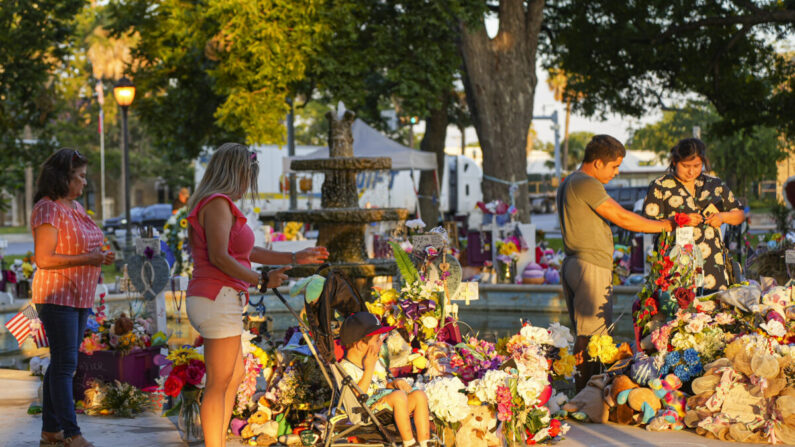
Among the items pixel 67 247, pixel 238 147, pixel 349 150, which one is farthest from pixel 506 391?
pixel 349 150

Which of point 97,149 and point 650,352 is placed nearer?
point 650,352

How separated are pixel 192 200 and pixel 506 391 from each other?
6.78 ft

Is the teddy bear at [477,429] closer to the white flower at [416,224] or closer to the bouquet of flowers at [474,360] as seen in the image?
the bouquet of flowers at [474,360]

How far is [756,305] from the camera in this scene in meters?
5.89

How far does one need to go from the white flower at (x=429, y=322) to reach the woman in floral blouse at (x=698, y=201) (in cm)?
166

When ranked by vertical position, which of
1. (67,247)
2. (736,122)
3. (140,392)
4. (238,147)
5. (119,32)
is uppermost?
(119,32)

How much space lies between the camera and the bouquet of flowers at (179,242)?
13.2 meters

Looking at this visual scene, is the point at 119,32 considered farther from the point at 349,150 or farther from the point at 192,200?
the point at 192,200

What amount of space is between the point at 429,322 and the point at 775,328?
215 centimetres

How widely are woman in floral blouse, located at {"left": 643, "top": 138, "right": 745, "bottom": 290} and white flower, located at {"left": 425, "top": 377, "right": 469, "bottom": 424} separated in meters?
2.16

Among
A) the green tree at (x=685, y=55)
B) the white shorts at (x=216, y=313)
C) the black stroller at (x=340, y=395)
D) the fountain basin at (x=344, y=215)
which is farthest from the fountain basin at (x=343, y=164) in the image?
the green tree at (x=685, y=55)

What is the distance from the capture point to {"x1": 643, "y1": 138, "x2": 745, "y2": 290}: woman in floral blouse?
20.7 feet

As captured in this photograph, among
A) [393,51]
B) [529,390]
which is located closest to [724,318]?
[529,390]

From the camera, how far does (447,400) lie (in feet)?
16.6
